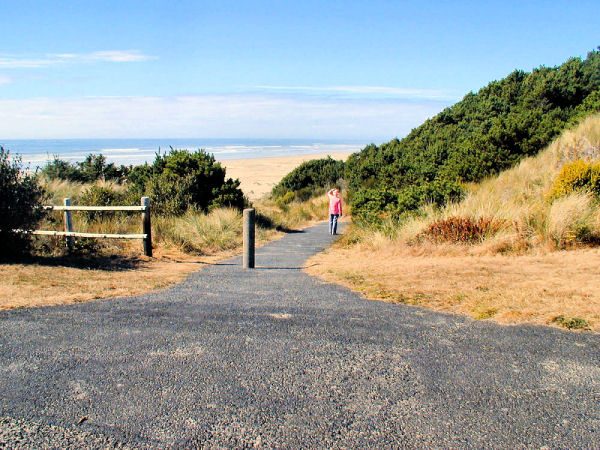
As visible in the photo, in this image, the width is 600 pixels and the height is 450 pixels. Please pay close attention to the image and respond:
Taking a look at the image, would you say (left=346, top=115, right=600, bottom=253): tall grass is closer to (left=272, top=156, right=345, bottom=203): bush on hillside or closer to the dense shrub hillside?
the dense shrub hillside

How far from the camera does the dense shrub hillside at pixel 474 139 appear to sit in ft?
49.5

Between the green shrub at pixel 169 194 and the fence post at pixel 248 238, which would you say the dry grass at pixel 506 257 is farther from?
the green shrub at pixel 169 194

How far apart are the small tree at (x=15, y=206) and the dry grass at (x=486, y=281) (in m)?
5.36

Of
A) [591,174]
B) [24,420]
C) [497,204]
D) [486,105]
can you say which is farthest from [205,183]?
[24,420]

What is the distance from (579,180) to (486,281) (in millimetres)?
5434

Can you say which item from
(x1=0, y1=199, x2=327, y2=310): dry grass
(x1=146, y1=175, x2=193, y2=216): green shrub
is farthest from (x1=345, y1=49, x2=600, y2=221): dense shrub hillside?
(x1=146, y1=175, x2=193, y2=216): green shrub

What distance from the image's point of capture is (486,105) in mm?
25406

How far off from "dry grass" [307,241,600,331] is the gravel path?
480 millimetres

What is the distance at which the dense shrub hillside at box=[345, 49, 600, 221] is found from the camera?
15.1m

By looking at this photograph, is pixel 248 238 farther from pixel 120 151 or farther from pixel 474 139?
pixel 120 151

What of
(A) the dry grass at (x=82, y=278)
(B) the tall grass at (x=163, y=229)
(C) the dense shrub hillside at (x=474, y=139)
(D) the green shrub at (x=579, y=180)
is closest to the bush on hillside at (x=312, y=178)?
(C) the dense shrub hillside at (x=474, y=139)

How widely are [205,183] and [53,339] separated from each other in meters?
15.0

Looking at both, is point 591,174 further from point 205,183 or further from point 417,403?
point 205,183

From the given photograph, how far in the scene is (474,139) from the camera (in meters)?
18.7
